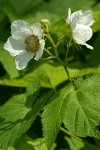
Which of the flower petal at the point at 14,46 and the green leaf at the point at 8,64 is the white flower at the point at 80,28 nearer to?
the flower petal at the point at 14,46

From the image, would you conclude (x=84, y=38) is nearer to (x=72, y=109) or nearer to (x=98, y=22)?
(x=72, y=109)

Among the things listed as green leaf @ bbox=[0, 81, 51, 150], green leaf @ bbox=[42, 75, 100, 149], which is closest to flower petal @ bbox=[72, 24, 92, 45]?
green leaf @ bbox=[42, 75, 100, 149]

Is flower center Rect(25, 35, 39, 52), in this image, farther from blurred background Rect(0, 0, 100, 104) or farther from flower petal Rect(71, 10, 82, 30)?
blurred background Rect(0, 0, 100, 104)

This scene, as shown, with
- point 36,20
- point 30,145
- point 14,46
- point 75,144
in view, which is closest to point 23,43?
point 14,46

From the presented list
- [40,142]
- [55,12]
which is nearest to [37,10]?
[55,12]

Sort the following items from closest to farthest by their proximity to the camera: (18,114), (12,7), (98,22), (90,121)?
1. (90,121)
2. (18,114)
3. (98,22)
4. (12,7)

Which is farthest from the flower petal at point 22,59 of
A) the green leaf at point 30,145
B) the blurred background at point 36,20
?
the blurred background at point 36,20
